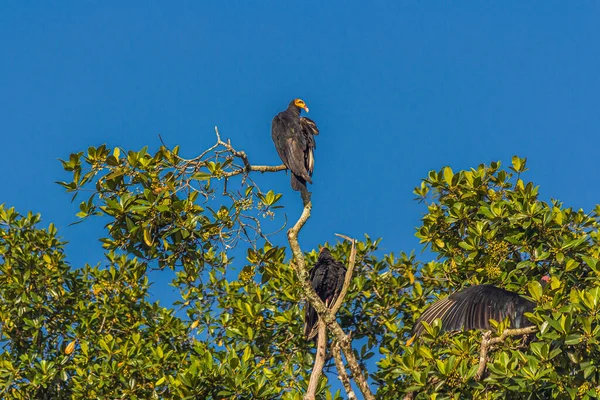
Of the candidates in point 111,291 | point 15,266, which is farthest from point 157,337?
point 15,266

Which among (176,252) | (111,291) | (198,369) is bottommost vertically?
(198,369)

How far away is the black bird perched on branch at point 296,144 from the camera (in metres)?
8.30

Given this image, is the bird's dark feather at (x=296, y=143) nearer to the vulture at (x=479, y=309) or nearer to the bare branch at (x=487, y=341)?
the vulture at (x=479, y=309)

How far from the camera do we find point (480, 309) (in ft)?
23.7

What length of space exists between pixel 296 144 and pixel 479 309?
8.41 ft

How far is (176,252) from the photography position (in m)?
7.09

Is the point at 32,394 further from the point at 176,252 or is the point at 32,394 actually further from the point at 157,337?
the point at 176,252

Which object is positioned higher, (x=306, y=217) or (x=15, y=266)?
(x=15, y=266)

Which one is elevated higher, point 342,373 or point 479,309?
point 479,309

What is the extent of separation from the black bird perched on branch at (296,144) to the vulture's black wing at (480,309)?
1560 mm

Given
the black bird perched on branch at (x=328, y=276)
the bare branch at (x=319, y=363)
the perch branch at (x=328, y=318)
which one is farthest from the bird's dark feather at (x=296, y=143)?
the bare branch at (x=319, y=363)

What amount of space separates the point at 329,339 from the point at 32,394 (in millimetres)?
3051

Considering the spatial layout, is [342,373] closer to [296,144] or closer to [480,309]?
[480,309]

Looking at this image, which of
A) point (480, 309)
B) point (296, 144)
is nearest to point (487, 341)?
point (480, 309)
